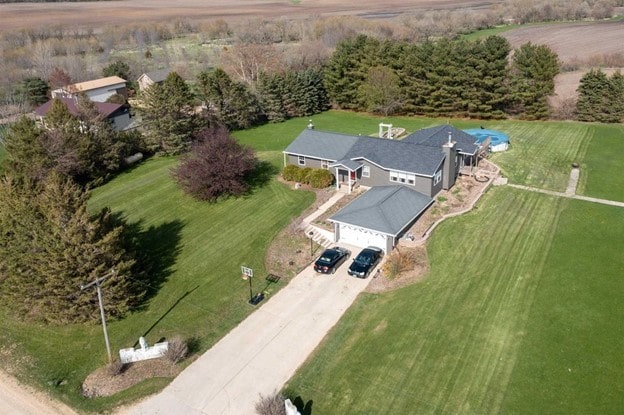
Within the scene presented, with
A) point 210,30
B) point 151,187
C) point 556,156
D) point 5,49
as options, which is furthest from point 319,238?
point 210,30

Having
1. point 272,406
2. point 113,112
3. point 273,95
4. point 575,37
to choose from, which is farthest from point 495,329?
point 575,37

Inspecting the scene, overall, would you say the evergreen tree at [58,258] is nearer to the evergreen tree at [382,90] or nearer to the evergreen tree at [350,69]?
the evergreen tree at [382,90]

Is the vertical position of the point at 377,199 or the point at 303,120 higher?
the point at 377,199

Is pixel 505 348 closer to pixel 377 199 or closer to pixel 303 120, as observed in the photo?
pixel 377 199

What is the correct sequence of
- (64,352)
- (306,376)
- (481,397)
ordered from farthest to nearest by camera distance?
(64,352) < (306,376) < (481,397)

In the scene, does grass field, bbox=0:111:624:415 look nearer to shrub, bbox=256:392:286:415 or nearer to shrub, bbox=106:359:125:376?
shrub, bbox=106:359:125:376

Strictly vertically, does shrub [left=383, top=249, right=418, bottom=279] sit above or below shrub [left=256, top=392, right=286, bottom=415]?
below

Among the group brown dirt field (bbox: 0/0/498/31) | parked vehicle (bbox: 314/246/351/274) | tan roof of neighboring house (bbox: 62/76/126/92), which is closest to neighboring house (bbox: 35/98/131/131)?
→ tan roof of neighboring house (bbox: 62/76/126/92)
